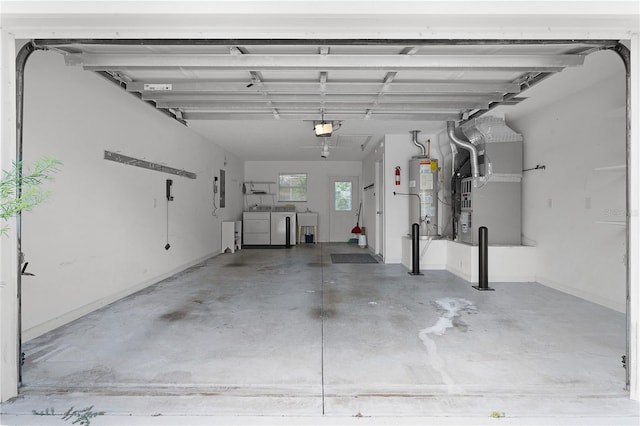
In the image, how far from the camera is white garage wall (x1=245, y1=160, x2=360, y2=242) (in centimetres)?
1116

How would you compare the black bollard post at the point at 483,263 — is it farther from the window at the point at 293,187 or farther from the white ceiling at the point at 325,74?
the window at the point at 293,187

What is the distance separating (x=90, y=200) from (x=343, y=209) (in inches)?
326

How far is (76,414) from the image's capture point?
1.91m

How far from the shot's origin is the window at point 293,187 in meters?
11.3

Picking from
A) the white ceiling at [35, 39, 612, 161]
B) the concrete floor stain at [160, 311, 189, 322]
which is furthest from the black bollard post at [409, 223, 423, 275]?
the concrete floor stain at [160, 311, 189, 322]

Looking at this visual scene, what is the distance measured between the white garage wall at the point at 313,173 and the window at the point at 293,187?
128 millimetres

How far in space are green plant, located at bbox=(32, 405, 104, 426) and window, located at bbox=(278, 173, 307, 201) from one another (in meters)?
9.43

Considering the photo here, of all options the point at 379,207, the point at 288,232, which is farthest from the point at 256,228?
the point at 379,207

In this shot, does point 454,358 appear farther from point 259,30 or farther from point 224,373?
point 259,30

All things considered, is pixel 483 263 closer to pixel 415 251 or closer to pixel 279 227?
pixel 415 251

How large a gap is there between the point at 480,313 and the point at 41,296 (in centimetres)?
404

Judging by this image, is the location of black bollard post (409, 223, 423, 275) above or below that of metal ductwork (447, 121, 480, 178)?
below

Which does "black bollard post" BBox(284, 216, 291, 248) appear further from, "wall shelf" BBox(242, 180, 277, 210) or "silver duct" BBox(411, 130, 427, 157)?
"silver duct" BBox(411, 130, 427, 157)

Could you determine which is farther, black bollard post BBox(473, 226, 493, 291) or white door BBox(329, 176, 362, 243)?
white door BBox(329, 176, 362, 243)
